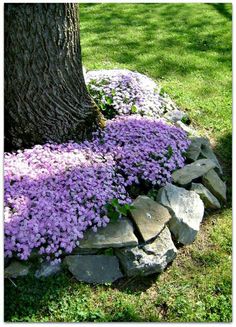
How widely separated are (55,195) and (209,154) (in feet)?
6.95

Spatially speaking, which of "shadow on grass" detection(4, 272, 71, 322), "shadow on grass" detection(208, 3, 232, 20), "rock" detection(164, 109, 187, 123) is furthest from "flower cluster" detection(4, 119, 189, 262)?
"shadow on grass" detection(208, 3, 232, 20)

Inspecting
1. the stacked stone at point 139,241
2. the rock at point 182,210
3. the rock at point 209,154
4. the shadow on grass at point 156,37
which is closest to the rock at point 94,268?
the stacked stone at point 139,241

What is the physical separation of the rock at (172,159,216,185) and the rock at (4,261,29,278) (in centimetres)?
177

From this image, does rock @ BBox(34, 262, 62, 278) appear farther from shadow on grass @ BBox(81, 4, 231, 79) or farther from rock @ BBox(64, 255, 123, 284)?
shadow on grass @ BBox(81, 4, 231, 79)

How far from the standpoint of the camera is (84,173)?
448 cm

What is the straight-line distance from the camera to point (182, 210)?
453 centimetres

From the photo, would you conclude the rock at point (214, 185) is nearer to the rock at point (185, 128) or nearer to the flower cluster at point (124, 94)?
the rock at point (185, 128)

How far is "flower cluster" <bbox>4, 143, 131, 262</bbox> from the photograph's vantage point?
396 cm

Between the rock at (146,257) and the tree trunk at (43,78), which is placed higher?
the tree trunk at (43,78)

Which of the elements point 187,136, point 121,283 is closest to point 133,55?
point 187,136

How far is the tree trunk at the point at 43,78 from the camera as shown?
4293 millimetres

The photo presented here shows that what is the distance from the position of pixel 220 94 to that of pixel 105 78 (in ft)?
6.26

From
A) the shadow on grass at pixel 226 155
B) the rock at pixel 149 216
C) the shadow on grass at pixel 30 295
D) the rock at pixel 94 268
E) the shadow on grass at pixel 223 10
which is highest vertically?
the shadow on grass at pixel 223 10

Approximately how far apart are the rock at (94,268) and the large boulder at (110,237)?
3.7 inches
